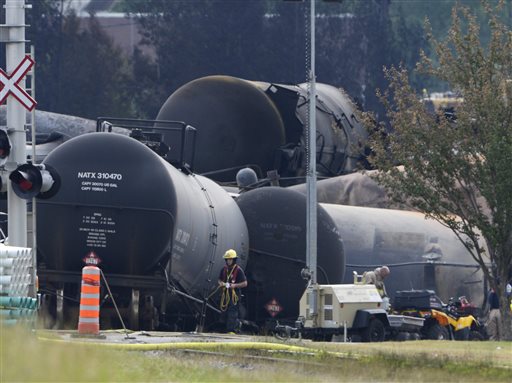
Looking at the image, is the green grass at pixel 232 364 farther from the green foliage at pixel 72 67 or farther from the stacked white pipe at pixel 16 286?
the green foliage at pixel 72 67

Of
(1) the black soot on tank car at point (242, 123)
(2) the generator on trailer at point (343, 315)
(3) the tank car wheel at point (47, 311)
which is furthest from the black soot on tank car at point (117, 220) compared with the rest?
(1) the black soot on tank car at point (242, 123)

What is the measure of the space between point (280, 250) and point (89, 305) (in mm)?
9619

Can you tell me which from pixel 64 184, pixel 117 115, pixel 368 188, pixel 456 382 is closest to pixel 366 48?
pixel 117 115

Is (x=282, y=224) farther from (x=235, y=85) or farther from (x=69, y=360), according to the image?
(x=69, y=360)

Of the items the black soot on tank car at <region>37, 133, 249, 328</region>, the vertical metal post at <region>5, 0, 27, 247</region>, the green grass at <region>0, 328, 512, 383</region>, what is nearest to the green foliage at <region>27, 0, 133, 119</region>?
the black soot on tank car at <region>37, 133, 249, 328</region>

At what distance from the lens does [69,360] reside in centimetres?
1254

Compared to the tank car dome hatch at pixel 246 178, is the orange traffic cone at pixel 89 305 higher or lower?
lower

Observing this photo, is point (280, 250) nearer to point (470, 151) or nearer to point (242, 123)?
point (470, 151)

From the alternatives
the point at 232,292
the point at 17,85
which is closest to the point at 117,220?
the point at 232,292

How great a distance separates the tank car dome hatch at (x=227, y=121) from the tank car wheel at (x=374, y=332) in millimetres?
14710

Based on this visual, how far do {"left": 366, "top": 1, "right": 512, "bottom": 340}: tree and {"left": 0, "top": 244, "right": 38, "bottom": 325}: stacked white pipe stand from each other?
9.98 metres

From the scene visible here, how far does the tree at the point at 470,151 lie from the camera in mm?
26109

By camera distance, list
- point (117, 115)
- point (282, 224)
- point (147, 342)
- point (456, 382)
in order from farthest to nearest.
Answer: point (117, 115) < point (282, 224) < point (147, 342) < point (456, 382)

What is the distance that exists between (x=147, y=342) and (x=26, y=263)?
7.22 feet
